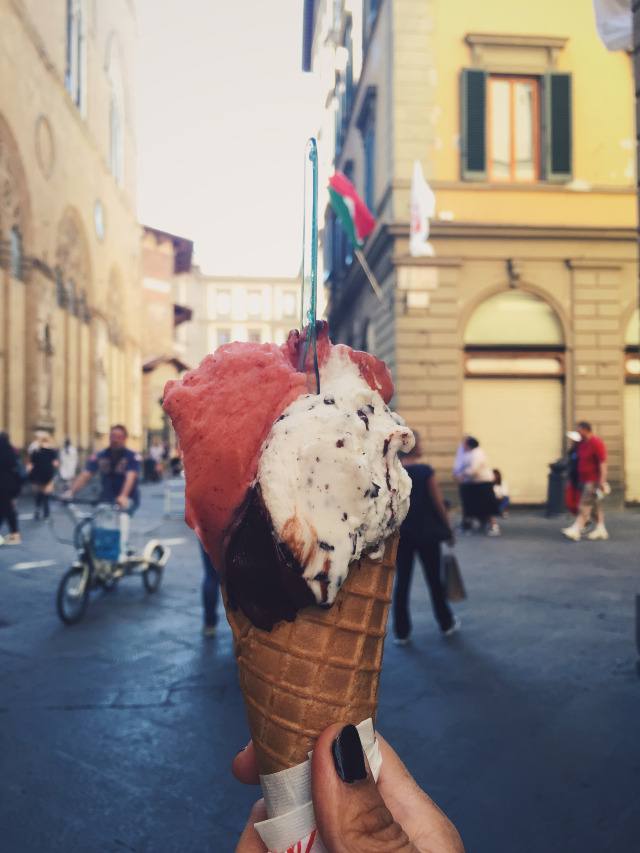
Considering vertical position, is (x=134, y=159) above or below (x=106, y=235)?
above

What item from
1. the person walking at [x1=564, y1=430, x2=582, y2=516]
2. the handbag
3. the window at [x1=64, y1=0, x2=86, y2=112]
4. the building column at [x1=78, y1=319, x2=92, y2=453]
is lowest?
the handbag

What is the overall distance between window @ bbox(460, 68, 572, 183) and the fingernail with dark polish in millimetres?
13600

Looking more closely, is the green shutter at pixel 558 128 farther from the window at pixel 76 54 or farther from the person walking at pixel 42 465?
the window at pixel 76 54

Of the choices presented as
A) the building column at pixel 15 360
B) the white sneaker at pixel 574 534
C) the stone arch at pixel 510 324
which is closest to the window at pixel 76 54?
the building column at pixel 15 360

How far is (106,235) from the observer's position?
25906mm

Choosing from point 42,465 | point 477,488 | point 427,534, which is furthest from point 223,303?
point 427,534

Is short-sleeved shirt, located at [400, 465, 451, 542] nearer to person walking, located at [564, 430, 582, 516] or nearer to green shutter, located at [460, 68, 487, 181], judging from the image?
person walking, located at [564, 430, 582, 516]

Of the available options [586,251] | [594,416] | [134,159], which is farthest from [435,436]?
[134,159]

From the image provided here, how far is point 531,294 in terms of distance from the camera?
44.3 feet

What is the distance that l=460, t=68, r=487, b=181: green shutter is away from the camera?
1320cm

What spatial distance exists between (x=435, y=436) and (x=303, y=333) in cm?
1191

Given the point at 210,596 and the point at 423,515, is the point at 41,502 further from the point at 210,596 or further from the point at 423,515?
the point at 423,515

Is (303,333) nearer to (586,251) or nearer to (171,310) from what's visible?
(586,251)

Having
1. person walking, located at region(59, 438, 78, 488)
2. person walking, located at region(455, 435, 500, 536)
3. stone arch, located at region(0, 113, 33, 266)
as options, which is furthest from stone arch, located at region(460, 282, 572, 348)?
person walking, located at region(59, 438, 78, 488)
